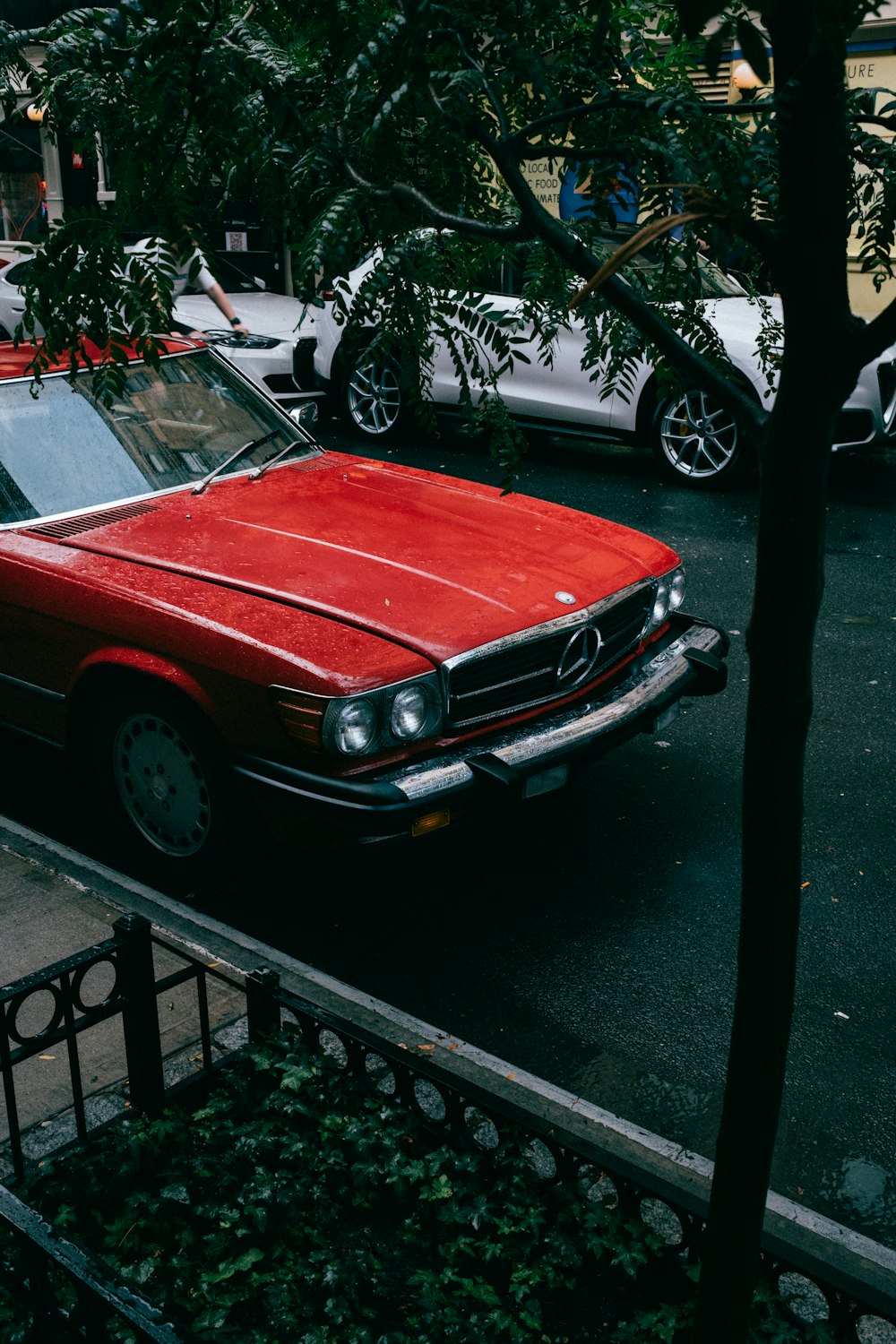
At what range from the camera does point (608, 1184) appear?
3.31m

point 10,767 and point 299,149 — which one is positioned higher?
point 299,149

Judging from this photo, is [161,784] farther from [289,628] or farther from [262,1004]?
[262,1004]

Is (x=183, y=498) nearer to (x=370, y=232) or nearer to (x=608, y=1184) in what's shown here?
(x=370, y=232)

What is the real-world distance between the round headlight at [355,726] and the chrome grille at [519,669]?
0.29m

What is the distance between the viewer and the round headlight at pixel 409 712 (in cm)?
443

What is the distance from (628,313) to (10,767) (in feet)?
15.4

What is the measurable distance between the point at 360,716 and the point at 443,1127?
4.70 feet

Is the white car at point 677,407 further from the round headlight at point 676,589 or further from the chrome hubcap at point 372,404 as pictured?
the round headlight at point 676,589

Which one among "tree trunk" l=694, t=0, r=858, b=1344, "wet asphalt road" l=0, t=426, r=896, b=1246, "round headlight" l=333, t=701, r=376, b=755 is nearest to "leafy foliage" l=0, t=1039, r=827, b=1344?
"tree trunk" l=694, t=0, r=858, b=1344

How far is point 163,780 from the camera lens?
4.97 meters

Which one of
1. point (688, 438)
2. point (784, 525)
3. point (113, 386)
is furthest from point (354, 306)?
point (688, 438)

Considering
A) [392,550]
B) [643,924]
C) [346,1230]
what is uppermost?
[392,550]

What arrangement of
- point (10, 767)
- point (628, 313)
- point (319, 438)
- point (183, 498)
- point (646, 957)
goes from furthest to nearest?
point (319, 438), point (10, 767), point (183, 498), point (646, 957), point (628, 313)

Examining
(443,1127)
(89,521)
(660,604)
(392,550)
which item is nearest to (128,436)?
(89,521)
